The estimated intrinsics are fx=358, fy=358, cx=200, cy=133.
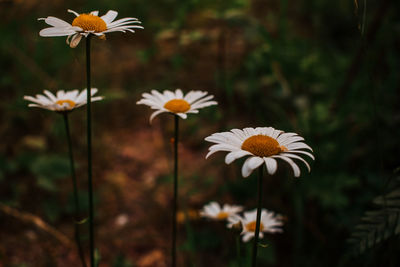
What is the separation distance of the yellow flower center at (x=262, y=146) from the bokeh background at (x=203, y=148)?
0.45m

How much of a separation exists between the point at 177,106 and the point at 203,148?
4.12ft

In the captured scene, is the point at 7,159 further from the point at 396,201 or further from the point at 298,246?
the point at 396,201

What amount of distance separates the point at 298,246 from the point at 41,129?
1640mm

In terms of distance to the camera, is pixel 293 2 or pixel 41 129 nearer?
pixel 41 129

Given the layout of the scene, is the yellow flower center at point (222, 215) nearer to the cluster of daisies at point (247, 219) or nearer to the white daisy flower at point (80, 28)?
the cluster of daisies at point (247, 219)

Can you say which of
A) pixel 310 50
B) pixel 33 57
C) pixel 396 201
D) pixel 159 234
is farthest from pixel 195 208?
pixel 33 57

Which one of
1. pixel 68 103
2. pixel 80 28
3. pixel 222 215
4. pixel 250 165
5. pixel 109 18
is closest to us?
pixel 250 165

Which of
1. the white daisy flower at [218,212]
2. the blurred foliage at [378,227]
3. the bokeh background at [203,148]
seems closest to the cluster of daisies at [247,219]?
the white daisy flower at [218,212]

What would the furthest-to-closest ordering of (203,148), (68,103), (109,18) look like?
(203,148), (68,103), (109,18)

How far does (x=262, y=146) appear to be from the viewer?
0.75m

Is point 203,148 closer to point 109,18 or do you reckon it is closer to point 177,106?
point 177,106

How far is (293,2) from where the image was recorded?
12.2 ft

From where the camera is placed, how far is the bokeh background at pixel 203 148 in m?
1.48

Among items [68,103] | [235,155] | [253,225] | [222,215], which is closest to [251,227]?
[253,225]
